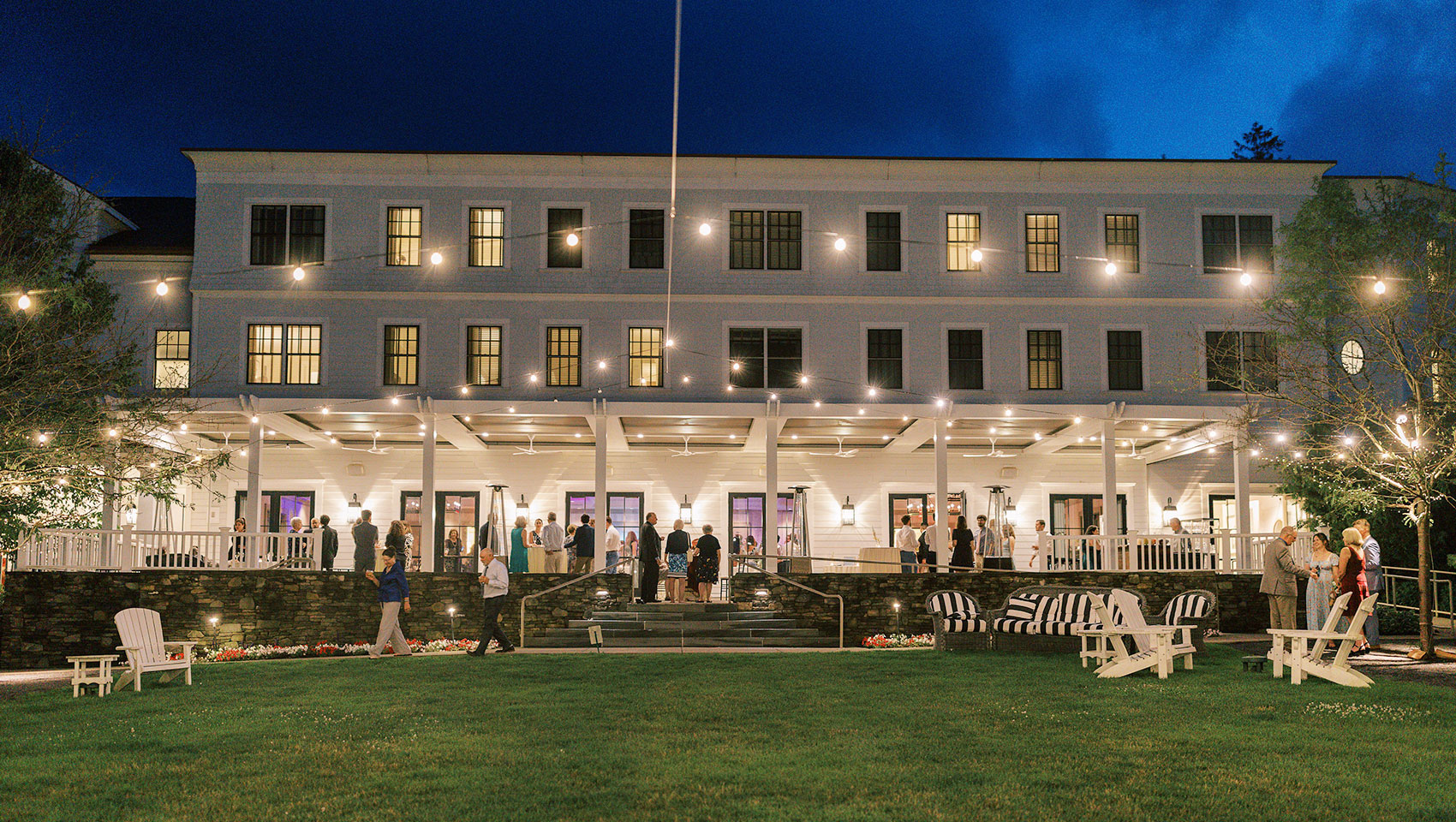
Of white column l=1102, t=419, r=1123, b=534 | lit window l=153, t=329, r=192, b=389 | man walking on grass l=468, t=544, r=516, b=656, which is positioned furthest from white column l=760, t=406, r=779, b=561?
lit window l=153, t=329, r=192, b=389

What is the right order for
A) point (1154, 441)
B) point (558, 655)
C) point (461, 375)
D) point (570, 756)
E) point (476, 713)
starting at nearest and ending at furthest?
point (570, 756) < point (476, 713) < point (558, 655) < point (461, 375) < point (1154, 441)

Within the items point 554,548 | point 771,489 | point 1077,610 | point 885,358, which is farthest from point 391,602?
point 885,358

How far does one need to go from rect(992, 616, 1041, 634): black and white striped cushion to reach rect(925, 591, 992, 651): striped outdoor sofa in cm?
26

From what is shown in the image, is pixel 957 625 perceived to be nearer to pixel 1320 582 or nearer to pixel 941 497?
pixel 1320 582

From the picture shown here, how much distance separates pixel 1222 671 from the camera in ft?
42.6

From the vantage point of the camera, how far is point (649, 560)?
1948cm

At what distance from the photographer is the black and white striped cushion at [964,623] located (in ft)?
51.4

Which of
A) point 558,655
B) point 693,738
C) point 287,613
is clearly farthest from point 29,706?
point 287,613

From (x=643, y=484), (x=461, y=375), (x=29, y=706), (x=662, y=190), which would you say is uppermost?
(x=662, y=190)

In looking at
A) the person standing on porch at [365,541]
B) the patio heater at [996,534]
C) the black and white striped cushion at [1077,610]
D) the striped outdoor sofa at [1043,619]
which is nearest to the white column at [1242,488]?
the patio heater at [996,534]

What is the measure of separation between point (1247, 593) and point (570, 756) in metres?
16.5

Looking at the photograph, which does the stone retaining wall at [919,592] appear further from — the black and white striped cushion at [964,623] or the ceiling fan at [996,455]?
the ceiling fan at [996,455]

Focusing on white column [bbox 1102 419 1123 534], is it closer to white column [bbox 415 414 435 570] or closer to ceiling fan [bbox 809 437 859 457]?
ceiling fan [bbox 809 437 859 457]

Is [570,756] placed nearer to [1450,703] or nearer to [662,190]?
[1450,703]
